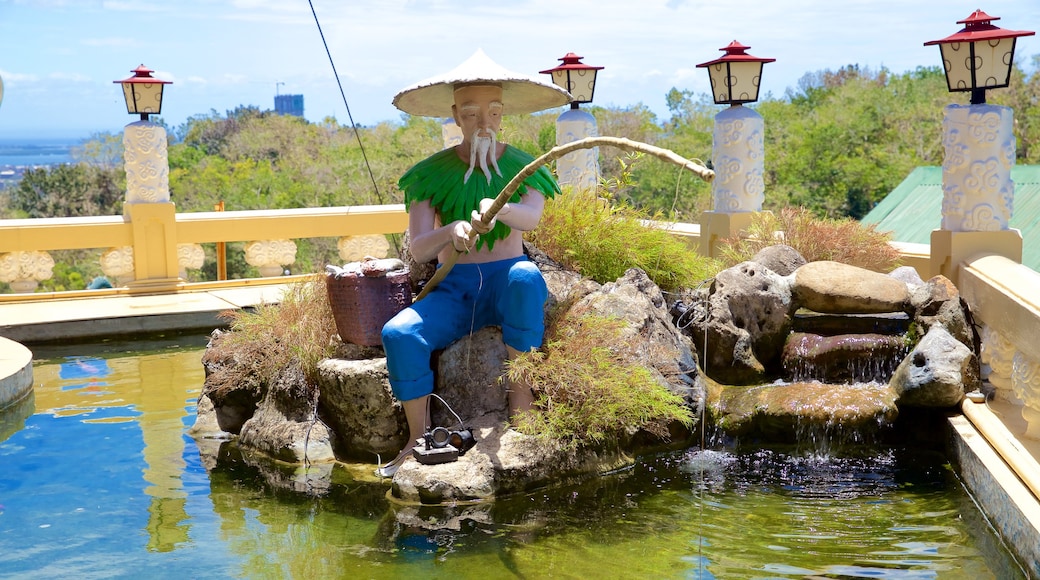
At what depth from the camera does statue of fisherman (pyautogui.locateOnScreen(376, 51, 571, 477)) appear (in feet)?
17.7

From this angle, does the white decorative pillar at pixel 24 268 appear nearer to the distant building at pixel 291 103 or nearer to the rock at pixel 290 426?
the rock at pixel 290 426

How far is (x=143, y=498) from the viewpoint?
5.30 meters

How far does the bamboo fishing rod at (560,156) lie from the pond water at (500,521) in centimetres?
121

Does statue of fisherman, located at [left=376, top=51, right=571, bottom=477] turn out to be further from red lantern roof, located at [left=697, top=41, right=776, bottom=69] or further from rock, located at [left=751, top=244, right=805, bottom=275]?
red lantern roof, located at [left=697, top=41, right=776, bottom=69]

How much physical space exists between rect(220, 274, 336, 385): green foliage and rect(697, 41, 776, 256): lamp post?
4.09 metres

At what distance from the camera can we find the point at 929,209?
1280 cm

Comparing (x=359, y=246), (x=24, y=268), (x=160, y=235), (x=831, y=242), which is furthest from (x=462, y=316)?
(x=24, y=268)

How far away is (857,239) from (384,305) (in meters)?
3.96

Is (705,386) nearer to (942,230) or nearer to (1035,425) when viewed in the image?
(1035,425)

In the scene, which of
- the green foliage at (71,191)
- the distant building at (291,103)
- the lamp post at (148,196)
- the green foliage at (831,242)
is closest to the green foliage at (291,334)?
the green foliage at (831,242)

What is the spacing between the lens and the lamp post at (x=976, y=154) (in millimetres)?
6871

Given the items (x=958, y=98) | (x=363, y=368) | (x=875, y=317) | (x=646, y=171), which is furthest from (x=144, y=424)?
(x=958, y=98)

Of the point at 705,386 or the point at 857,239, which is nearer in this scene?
the point at 705,386

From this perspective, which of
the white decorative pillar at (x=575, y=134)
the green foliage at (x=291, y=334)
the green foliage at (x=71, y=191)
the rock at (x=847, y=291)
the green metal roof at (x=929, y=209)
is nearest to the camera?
the green foliage at (x=291, y=334)
